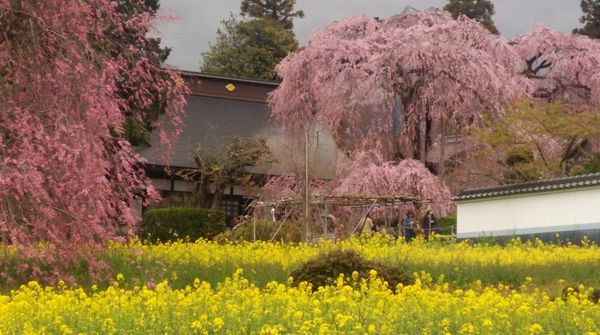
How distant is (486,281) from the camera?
14.6 meters

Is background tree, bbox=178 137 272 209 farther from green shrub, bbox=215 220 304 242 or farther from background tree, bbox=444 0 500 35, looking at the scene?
background tree, bbox=444 0 500 35

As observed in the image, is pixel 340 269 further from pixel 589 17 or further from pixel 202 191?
pixel 589 17

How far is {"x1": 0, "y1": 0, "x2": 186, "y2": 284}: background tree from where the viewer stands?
11367mm

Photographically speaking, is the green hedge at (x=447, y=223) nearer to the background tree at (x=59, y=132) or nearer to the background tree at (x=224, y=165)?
the background tree at (x=224, y=165)

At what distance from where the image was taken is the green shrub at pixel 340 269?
11734 millimetres

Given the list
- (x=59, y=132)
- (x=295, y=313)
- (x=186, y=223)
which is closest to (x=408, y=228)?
(x=186, y=223)

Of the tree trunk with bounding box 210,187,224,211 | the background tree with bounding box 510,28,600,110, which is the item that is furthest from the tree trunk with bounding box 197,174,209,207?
the background tree with bounding box 510,28,600,110

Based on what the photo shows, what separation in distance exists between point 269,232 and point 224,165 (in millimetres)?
8726

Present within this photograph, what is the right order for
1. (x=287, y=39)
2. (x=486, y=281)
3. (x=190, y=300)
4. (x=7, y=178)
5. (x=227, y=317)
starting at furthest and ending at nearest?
(x=287, y=39) < (x=486, y=281) < (x=7, y=178) < (x=190, y=300) < (x=227, y=317)

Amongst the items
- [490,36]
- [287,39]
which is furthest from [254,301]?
[287,39]

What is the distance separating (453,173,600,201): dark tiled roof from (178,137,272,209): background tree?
953 cm

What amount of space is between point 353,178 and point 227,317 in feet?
71.9

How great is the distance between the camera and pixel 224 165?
32.7 metres

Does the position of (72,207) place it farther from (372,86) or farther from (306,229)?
(372,86)
